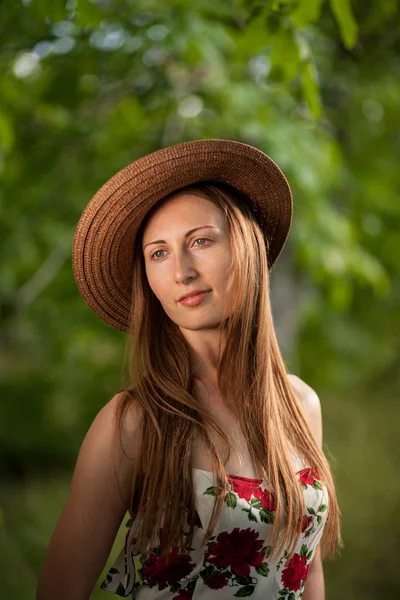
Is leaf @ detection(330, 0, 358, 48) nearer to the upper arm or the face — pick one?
the face

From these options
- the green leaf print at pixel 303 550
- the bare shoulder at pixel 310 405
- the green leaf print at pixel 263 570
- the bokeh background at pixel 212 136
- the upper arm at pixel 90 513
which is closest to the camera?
the upper arm at pixel 90 513

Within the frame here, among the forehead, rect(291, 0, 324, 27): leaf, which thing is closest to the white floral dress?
the forehead

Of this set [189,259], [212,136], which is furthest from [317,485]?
[212,136]

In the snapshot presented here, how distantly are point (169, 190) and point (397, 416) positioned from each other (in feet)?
38.9

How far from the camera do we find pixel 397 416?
523 inches

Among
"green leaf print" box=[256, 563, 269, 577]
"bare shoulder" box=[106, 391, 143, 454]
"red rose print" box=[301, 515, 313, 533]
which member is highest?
"bare shoulder" box=[106, 391, 143, 454]

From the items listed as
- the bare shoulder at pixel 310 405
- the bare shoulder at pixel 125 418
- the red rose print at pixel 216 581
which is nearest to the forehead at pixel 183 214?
the bare shoulder at pixel 125 418

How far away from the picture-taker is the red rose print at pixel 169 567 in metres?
2.00

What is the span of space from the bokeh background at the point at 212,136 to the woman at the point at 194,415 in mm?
402

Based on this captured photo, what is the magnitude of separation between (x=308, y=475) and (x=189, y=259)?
2.26 ft

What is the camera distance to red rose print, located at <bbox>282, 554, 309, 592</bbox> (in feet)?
6.95

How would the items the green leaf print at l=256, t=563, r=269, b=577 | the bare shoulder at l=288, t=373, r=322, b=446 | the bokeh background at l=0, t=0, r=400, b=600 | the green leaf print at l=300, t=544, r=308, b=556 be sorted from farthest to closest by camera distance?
the bokeh background at l=0, t=0, r=400, b=600 → the bare shoulder at l=288, t=373, r=322, b=446 → the green leaf print at l=300, t=544, r=308, b=556 → the green leaf print at l=256, t=563, r=269, b=577

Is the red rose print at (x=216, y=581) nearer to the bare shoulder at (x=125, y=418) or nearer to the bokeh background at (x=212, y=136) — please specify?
the bare shoulder at (x=125, y=418)

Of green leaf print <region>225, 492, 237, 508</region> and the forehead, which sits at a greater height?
the forehead
